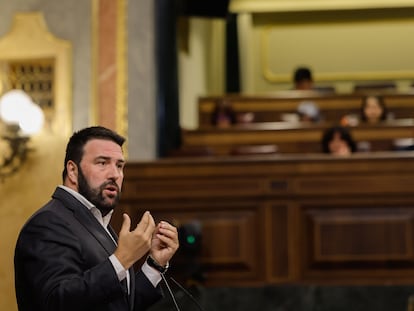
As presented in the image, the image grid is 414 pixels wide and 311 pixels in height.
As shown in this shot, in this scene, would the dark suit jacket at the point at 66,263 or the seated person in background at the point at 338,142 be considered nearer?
the dark suit jacket at the point at 66,263

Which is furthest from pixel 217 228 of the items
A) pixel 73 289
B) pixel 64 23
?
pixel 73 289

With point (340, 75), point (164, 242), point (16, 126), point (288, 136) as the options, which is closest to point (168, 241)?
point (164, 242)

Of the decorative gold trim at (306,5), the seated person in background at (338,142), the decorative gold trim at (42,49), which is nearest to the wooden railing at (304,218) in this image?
the seated person in background at (338,142)

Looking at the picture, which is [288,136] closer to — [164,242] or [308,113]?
[308,113]

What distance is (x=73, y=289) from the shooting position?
3.55 feet

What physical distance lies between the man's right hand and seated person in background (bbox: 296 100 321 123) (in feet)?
10.9

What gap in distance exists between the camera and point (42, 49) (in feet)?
12.0

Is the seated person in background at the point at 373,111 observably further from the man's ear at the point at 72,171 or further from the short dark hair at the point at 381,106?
the man's ear at the point at 72,171

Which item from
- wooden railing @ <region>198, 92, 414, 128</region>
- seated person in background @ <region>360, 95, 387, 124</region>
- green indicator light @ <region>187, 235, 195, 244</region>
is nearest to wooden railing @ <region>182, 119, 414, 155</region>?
seated person in background @ <region>360, 95, 387, 124</region>

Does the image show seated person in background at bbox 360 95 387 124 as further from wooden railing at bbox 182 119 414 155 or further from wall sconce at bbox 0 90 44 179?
wall sconce at bbox 0 90 44 179

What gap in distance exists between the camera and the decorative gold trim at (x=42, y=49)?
3.63m

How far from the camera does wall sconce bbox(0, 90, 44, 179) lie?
11.2ft

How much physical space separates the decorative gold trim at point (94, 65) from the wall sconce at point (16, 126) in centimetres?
20

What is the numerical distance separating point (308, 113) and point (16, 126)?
4.96ft
